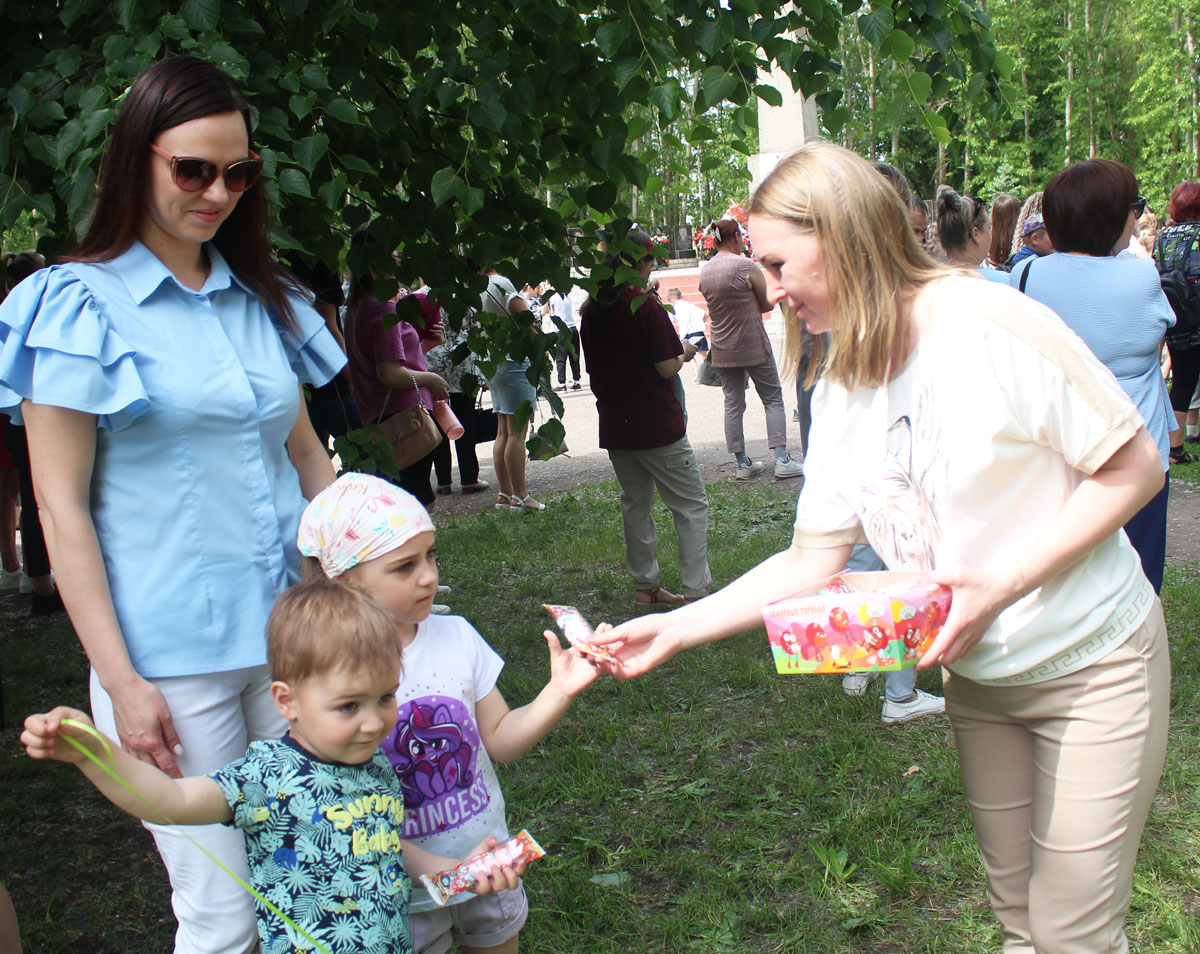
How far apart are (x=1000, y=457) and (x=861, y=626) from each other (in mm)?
363

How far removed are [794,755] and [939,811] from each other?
1.94 feet

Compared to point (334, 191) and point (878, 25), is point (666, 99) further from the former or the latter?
point (334, 191)

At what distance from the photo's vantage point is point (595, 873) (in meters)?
3.21

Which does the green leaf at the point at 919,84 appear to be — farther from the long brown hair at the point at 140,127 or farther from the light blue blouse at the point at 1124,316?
the long brown hair at the point at 140,127

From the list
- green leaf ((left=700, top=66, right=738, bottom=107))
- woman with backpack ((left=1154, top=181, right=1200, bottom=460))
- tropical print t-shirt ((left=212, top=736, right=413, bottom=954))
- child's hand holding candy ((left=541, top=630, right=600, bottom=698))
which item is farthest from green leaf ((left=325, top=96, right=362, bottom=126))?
woman with backpack ((left=1154, top=181, right=1200, bottom=460))

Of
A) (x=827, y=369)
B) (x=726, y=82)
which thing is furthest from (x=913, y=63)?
(x=827, y=369)

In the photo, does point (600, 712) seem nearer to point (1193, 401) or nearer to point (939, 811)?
point (939, 811)

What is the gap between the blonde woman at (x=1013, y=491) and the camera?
1.68m

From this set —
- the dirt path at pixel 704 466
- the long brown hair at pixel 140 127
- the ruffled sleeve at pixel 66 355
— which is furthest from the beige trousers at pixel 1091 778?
the dirt path at pixel 704 466

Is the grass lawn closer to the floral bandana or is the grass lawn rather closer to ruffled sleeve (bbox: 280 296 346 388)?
the floral bandana

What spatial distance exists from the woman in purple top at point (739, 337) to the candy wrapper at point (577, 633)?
5883mm

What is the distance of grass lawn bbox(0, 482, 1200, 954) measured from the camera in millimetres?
2859

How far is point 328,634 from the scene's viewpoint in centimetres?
175

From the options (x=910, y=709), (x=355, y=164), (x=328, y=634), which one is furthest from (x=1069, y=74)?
(x=328, y=634)
